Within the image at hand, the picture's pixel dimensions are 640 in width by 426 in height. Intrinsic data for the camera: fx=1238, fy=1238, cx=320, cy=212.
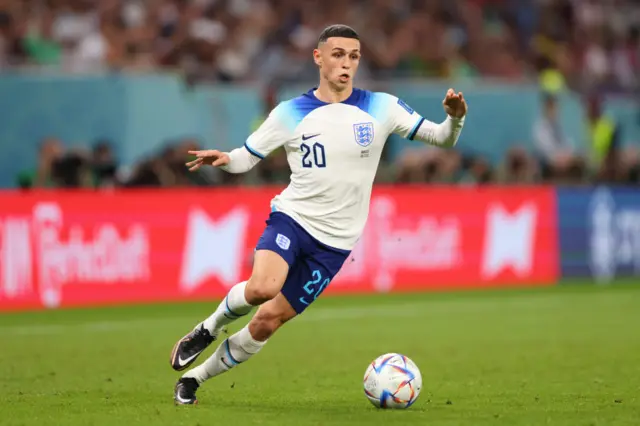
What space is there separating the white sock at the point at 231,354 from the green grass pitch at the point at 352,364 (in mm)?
243

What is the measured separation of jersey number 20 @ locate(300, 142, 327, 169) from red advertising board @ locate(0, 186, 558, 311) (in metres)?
8.63

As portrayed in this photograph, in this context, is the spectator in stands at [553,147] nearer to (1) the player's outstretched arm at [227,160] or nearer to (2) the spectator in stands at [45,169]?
(2) the spectator in stands at [45,169]

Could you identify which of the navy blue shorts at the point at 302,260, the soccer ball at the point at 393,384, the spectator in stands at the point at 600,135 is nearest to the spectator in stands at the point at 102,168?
the spectator in stands at the point at 600,135

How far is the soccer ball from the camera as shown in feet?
27.9

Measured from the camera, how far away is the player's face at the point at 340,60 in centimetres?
880

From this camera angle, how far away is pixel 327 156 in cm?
870

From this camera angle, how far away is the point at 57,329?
15.1m

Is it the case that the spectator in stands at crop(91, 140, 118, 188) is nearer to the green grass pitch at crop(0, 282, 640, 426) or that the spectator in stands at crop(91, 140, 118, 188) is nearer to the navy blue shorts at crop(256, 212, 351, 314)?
the green grass pitch at crop(0, 282, 640, 426)

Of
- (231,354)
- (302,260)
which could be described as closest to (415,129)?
(302,260)

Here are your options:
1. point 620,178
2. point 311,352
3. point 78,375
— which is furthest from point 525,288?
point 78,375

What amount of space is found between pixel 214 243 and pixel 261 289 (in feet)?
32.7

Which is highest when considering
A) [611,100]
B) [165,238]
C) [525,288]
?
[611,100]

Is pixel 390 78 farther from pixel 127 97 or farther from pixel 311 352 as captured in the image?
pixel 311 352

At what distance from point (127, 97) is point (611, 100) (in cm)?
1014
